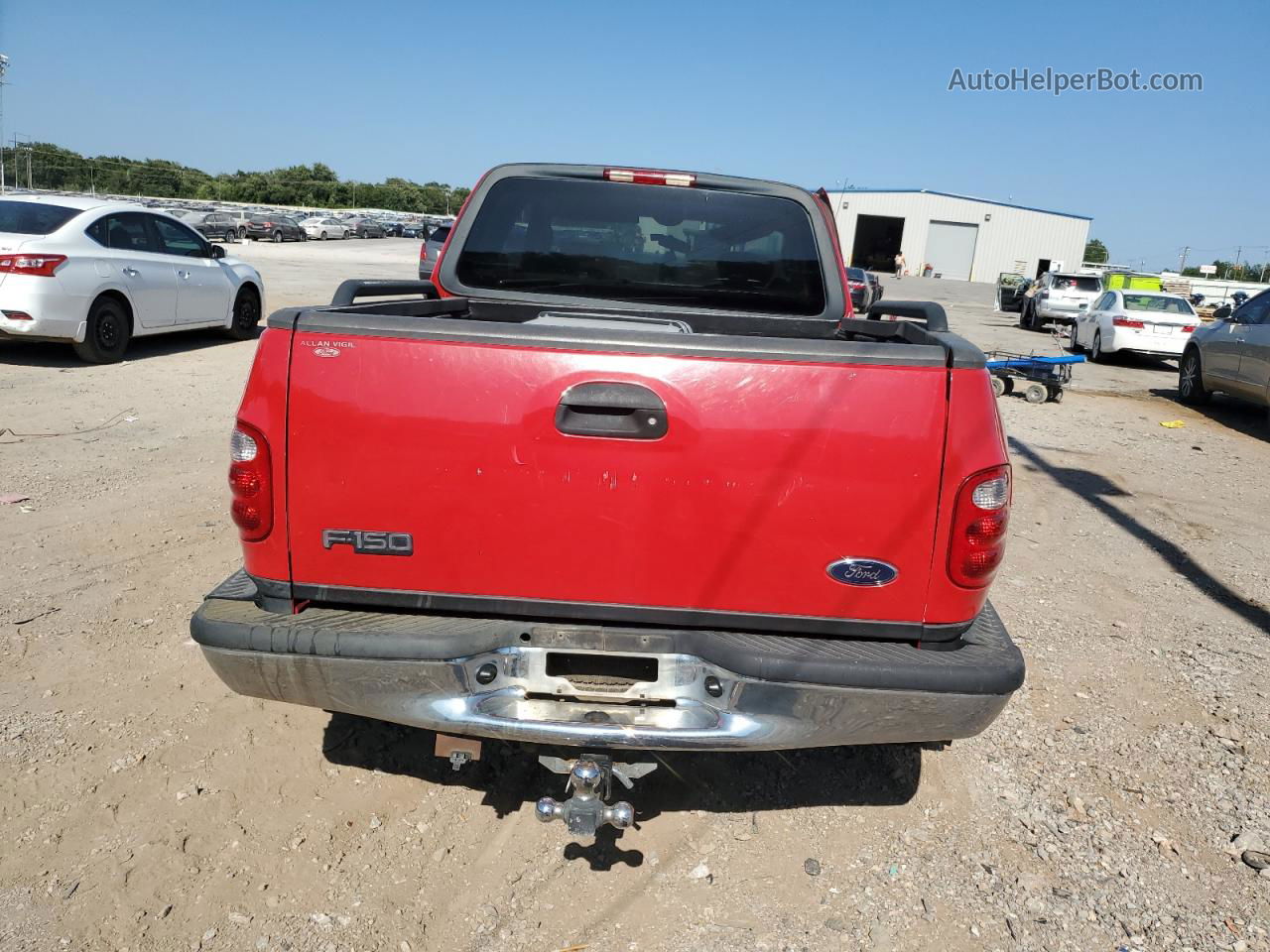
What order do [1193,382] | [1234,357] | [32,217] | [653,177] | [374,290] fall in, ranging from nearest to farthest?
[374,290], [653,177], [32,217], [1234,357], [1193,382]

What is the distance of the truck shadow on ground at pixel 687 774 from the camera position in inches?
126

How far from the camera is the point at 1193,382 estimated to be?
42.8 feet

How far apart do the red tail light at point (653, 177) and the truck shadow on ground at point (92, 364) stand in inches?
284

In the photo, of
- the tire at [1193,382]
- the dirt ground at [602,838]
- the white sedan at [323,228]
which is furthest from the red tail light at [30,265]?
the white sedan at [323,228]

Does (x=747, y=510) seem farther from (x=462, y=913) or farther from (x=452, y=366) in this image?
(x=462, y=913)

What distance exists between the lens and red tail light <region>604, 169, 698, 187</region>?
3969 mm

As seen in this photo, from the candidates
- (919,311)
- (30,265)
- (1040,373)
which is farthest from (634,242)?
(1040,373)

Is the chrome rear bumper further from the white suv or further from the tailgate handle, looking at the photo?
the white suv

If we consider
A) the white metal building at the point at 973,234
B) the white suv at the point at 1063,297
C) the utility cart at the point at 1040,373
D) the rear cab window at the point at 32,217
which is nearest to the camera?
the rear cab window at the point at 32,217

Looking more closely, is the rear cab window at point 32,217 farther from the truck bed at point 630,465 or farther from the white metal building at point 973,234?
the white metal building at point 973,234

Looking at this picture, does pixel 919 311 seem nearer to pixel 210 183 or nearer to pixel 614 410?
pixel 614 410

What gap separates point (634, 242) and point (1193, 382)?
11904 mm

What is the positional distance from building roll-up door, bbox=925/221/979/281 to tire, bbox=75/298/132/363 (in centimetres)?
5917

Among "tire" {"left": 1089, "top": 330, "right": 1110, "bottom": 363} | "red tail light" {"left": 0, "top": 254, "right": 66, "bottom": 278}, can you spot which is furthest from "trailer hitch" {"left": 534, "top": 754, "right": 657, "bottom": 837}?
"tire" {"left": 1089, "top": 330, "right": 1110, "bottom": 363}
